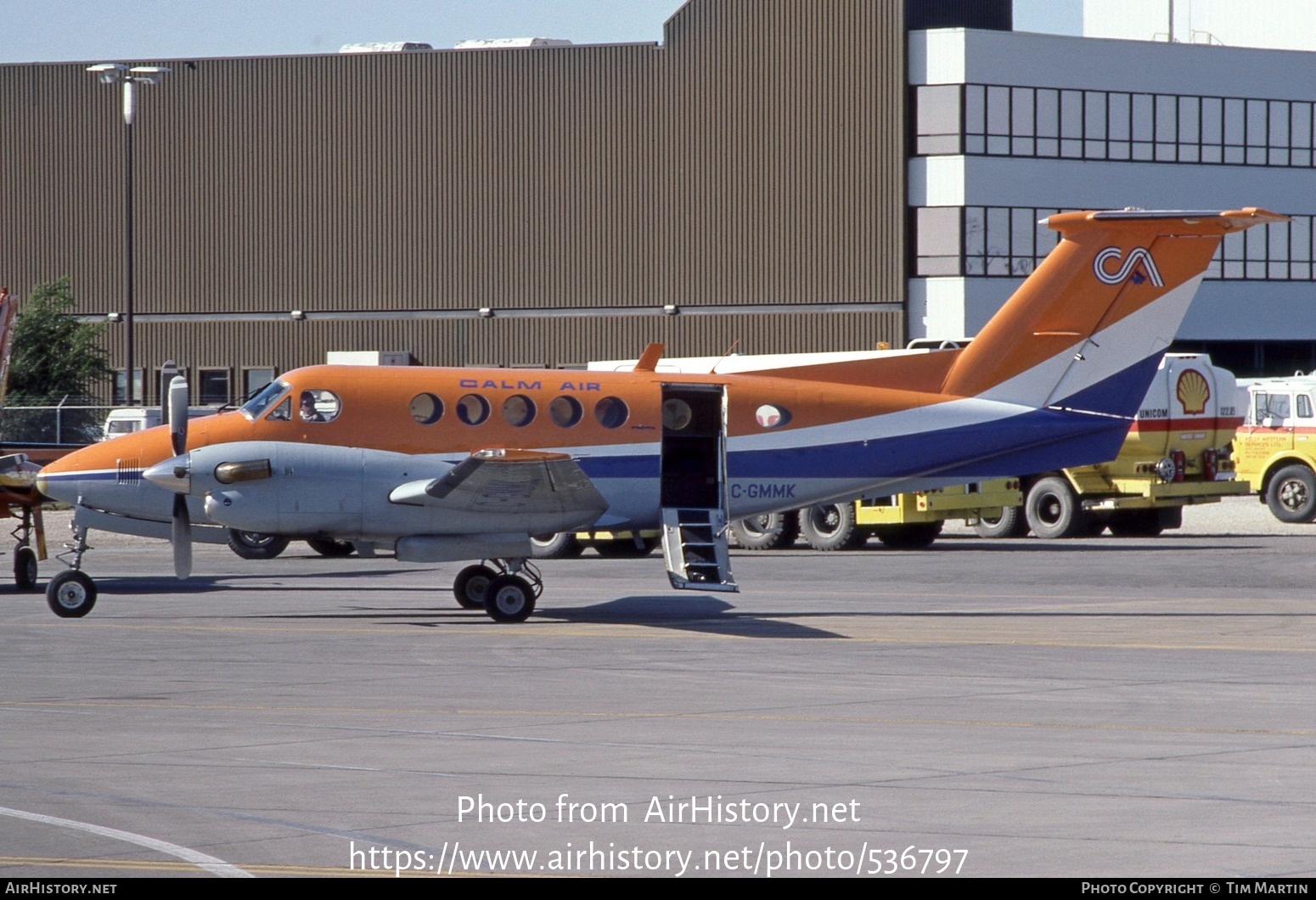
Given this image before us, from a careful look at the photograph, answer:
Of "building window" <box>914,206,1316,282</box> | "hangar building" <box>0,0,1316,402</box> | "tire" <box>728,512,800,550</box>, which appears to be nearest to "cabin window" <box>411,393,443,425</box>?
"tire" <box>728,512,800,550</box>

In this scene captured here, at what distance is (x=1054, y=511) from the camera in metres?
31.2

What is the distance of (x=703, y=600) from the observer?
2030 cm

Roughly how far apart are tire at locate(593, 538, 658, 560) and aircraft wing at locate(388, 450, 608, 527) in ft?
39.8

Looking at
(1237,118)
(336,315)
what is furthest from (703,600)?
(1237,118)

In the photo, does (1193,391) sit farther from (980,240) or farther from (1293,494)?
(980,240)

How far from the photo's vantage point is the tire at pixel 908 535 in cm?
3062

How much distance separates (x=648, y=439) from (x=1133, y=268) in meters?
6.09

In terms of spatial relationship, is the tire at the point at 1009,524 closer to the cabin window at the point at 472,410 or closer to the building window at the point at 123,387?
the cabin window at the point at 472,410

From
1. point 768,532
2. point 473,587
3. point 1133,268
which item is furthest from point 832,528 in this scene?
point 473,587

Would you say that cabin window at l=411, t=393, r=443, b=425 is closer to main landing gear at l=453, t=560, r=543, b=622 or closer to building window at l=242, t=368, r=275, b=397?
main landing gear at l=453, t=560, r=543, b=622

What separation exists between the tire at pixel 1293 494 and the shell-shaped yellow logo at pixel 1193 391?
402 cm

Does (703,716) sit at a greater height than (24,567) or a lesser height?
greater

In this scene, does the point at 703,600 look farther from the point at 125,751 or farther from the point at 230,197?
the point at 230,197

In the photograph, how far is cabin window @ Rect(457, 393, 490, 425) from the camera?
1808 centimetres
